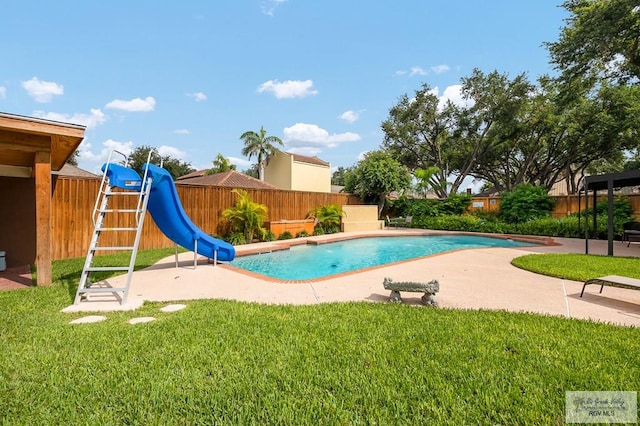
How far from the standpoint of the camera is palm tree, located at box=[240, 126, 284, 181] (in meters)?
32.5

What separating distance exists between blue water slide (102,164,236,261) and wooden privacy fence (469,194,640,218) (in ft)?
52.5

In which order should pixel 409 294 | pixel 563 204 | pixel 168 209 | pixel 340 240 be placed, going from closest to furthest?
pixel 409 294
pixel 168 209
pixel 340 240
pixel 563 204

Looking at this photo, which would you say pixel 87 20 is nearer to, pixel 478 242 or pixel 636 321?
pixel 636 321

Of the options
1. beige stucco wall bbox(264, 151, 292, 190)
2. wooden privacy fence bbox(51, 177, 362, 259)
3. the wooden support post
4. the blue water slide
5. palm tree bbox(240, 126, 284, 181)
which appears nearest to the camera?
the wooden support post

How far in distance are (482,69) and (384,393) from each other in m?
Result: 26.2

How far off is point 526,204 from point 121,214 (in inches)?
723

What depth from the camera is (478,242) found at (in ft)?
45.8

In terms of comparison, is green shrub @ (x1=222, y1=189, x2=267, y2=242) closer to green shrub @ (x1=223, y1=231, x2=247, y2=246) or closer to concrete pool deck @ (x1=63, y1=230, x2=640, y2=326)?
green shrub @ (x1=223, y1=231, x2=247, y2=246)

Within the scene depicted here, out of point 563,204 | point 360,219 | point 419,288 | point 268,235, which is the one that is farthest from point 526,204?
point 419,288

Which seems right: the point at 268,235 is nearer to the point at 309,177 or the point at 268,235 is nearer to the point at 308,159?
the point at 309,177

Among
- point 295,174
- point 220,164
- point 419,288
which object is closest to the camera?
point 419,288

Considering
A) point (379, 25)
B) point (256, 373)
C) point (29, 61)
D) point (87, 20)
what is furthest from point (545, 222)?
point (29, 61)

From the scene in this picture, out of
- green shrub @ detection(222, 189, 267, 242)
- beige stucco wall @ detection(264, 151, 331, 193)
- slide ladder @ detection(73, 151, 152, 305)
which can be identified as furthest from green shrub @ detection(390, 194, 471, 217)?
slide ladder @ detection(73, 151, 152, 305)

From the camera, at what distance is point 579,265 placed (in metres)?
6.96
